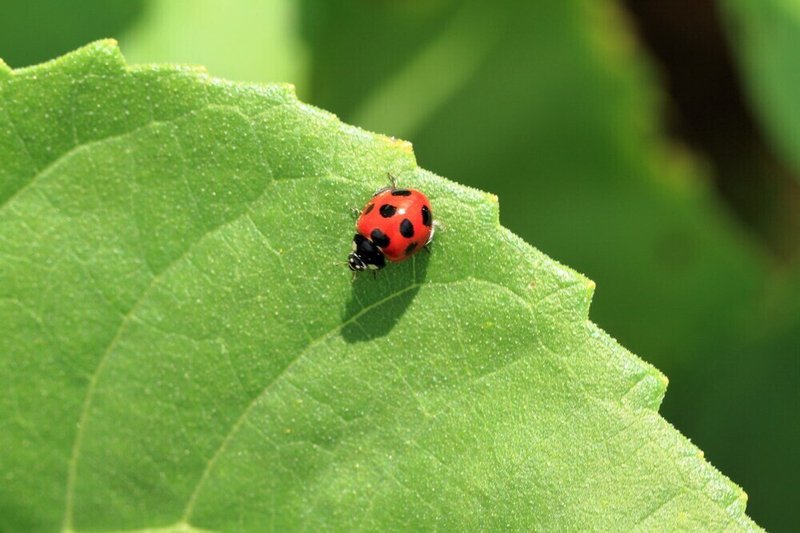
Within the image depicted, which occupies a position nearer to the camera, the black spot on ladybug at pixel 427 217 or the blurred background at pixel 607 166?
the black spot on ladybug at pixel 427 217

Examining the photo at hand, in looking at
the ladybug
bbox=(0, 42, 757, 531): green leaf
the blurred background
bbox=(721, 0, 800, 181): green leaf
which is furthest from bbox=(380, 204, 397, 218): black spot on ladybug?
bbox=(721, 0, 800, 181): green leaf

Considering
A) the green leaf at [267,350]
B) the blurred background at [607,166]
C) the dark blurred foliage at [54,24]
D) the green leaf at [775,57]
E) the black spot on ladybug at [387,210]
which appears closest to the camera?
the green leaf at [267,350]

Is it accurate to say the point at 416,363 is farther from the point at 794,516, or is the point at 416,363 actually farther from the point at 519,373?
the point at 794,516

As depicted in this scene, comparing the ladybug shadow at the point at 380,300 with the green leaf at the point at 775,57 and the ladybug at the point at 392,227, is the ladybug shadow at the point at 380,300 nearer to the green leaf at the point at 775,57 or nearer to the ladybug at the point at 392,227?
the ladybug at the point at 392,227

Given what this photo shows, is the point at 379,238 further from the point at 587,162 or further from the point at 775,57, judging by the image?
the point at 775,57

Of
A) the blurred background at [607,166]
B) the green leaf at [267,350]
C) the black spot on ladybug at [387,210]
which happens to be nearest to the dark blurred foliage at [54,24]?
the blurred background at [607,166]

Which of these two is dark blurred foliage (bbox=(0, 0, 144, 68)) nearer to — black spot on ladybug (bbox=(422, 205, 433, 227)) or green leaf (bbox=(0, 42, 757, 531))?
green leaf (bbox=(0, 42, 757, 531))
